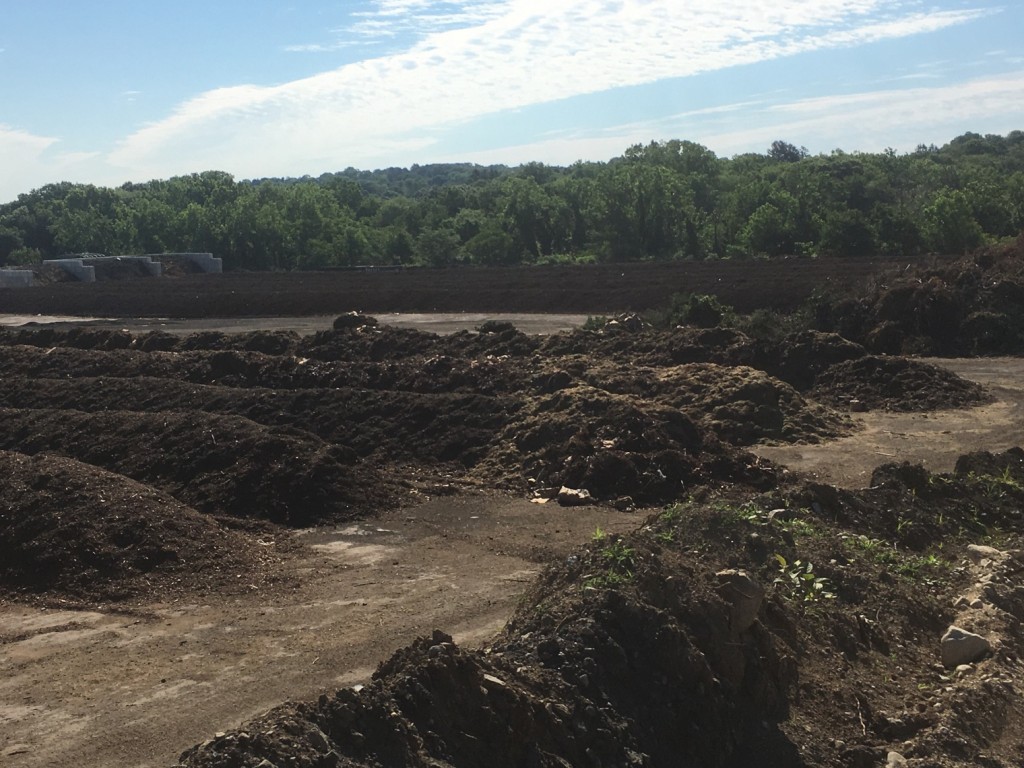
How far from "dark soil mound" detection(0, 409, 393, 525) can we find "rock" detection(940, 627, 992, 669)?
9.26 m

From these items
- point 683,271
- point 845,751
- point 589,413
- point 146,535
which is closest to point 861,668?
point 845,751

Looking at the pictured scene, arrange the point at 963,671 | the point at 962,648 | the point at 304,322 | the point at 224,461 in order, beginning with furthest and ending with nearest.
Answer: the point at 304,322 → the point at 224,461 → the point at 962,648 → the point at 963,671

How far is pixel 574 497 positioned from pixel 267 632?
21.3ft

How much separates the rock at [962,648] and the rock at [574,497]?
8143 mm

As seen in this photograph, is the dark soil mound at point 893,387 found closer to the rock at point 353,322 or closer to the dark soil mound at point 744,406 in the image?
the dark soil mound at point 744,406

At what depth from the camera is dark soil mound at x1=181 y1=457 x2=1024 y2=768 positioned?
7059 millimetres

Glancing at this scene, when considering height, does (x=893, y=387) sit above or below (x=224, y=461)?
below

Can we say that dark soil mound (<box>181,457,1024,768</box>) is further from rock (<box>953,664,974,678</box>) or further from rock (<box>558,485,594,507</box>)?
rock (<box>558,485,594,507</box>)

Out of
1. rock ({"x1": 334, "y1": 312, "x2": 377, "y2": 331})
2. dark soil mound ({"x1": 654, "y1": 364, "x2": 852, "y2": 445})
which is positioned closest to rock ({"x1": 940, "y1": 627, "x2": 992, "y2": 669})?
dark soil mound ({"x1": 654, "y1": 364, "x2": 852, "y2": 445})

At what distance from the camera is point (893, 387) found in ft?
84.0

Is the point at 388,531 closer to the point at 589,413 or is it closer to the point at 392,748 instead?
the point at 589,413

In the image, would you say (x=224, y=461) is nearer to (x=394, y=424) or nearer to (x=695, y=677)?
(x=394, y=424)

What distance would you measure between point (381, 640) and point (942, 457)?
12.3 meters

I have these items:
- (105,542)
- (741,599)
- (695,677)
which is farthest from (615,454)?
(695,677)
